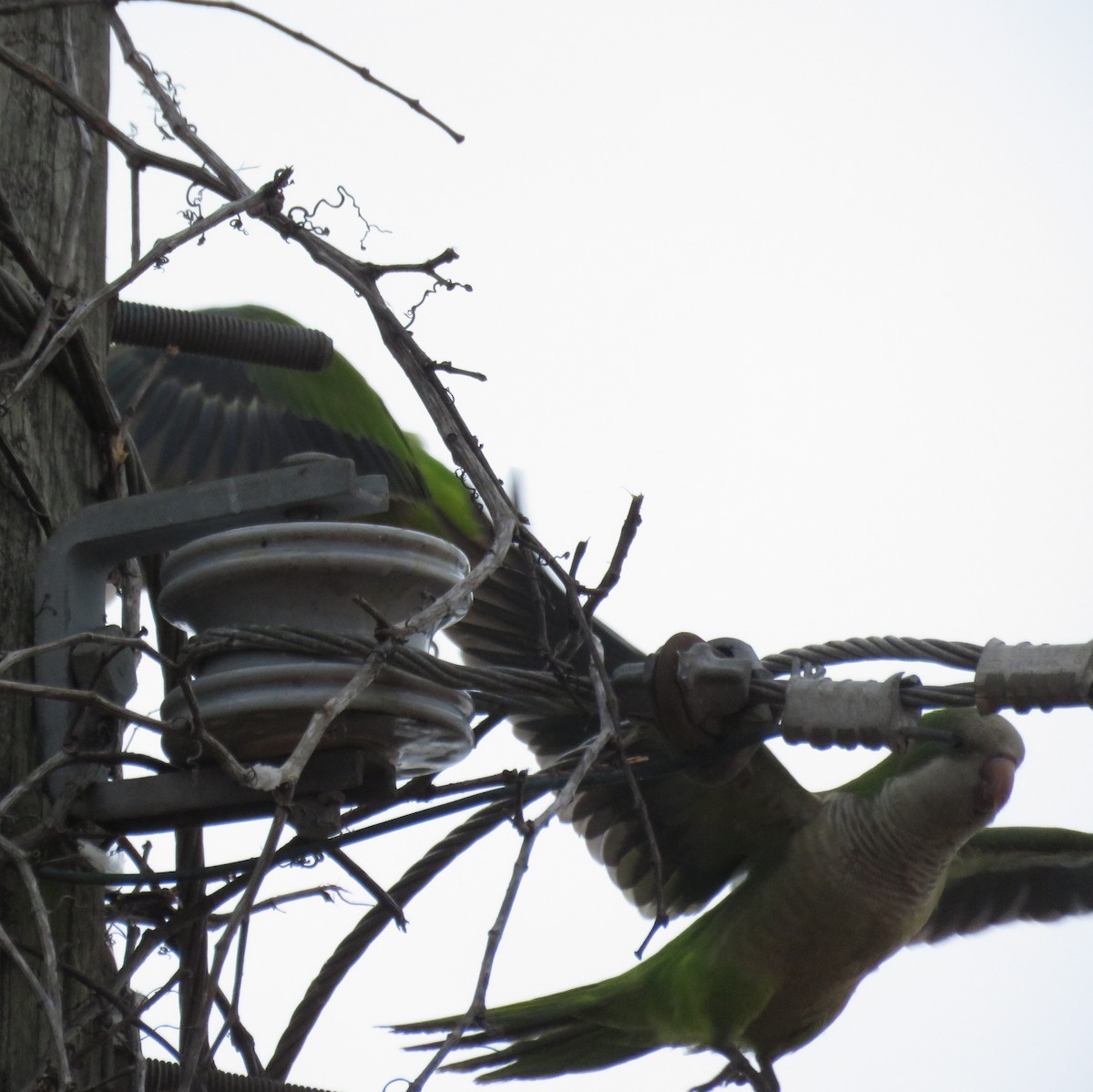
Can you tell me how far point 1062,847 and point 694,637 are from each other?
241 cm

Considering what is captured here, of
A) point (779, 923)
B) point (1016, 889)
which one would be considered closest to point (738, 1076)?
point (779, 923)

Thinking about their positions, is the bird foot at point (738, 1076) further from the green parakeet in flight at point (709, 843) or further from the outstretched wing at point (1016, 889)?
the outstretched wing at point (1016, 889)

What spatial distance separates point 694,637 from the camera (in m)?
1.62

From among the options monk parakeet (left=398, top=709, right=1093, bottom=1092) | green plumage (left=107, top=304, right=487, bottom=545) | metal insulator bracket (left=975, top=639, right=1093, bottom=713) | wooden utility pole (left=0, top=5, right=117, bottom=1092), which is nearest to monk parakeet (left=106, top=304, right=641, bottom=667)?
green plumage (left=107, top=304, right=487, bottom=545)

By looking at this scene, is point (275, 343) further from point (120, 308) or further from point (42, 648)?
point (42, 648)

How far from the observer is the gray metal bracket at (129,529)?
1488mm

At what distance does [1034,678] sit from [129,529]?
0.93 m

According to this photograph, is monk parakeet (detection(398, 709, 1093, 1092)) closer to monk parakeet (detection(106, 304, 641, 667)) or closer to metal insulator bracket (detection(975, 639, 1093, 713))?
monk parakeet (detection(106, 304, 641, 667))

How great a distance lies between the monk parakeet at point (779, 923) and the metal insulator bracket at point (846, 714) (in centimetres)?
135

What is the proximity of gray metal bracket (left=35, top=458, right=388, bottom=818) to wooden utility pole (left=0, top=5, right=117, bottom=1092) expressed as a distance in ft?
0.11

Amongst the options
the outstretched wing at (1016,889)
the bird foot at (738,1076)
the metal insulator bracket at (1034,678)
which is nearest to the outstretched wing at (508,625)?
the bird foot at (738,1076)

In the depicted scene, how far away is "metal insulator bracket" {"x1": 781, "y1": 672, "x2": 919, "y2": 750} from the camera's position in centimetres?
150

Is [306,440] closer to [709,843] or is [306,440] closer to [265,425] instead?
[265,425]

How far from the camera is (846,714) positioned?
4.98 ft
